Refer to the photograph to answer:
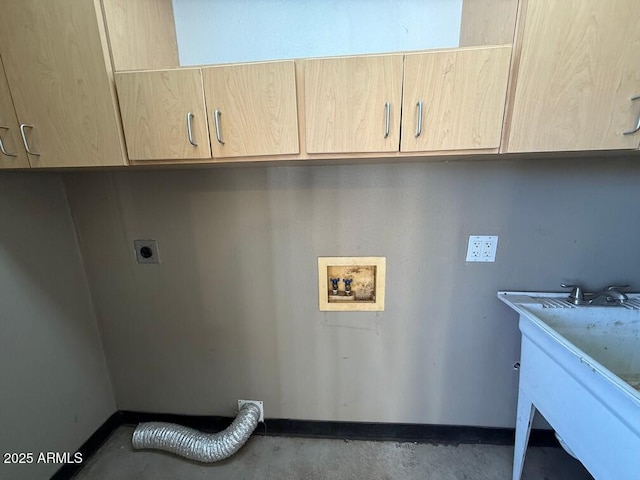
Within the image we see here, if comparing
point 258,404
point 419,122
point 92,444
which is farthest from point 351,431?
point 419,122

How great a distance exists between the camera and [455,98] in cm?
84

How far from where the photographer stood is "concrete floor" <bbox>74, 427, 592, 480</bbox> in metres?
1.37

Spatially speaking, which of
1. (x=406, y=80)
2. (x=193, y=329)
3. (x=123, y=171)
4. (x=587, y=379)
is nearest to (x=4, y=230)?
(x=123, y=171)

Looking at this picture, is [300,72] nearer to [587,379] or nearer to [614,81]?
[614,81]

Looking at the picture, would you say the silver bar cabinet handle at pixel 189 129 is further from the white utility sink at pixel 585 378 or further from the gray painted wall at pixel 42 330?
the white utility sink at pixel 585 378

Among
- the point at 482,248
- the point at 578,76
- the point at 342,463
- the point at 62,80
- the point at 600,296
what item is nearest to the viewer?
the point at 578,76

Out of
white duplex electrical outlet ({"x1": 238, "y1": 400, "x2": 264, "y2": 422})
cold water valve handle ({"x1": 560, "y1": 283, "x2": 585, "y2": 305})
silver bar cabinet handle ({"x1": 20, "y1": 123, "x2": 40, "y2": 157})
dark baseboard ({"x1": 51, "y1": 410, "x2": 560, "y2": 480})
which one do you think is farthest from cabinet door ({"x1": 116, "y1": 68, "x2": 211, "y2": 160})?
cold water valve handle ({"x1": 560, "y1": 283, "x2": 585, "y2": 305})

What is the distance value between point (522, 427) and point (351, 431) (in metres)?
0.89

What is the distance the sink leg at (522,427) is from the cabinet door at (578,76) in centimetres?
110

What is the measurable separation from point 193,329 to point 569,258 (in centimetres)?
202

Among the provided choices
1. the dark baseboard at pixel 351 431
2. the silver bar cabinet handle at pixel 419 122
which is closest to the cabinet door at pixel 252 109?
the silver bar cabinet handle at pixel 419 122

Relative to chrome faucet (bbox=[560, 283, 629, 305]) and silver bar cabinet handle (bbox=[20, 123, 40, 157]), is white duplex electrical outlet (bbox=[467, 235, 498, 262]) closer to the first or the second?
chrome faucet (bbox=[560, 283, 629, 305])

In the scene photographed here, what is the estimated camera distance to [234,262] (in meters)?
1.40

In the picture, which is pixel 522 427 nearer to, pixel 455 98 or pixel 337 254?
pixel 337 254
